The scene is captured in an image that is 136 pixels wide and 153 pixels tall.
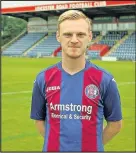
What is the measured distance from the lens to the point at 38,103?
116 inches

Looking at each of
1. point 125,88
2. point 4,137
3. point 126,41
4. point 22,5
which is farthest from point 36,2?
point 4,137

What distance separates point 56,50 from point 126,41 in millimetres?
9562

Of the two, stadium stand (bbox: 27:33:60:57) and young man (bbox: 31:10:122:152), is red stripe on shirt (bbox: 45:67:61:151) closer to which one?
young man (bbox: 31:10:122:152)

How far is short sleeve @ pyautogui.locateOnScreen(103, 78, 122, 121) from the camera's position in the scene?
2.80m

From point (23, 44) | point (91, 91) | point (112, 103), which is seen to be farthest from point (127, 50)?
point (91, 91)

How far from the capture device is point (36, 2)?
51.2m

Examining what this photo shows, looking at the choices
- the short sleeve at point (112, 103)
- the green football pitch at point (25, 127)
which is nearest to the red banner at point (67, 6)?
the green football pitch at point (25, 127)

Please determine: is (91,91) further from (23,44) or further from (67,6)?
(23,44)

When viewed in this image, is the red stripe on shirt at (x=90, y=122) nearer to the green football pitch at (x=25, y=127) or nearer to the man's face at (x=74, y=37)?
the man's face at (x=74, y=37)

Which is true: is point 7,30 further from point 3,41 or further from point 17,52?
point 17,52

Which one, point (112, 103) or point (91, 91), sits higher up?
point (91, 91)

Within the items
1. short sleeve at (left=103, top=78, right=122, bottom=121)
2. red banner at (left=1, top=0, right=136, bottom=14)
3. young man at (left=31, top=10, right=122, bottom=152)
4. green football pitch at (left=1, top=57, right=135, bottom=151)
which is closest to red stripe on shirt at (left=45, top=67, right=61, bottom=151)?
young man at (left=31, top=10, right=122, bottom=152)

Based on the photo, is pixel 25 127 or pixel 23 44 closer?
pixel 25 127

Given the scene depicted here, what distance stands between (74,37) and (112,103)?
1.97 feet
